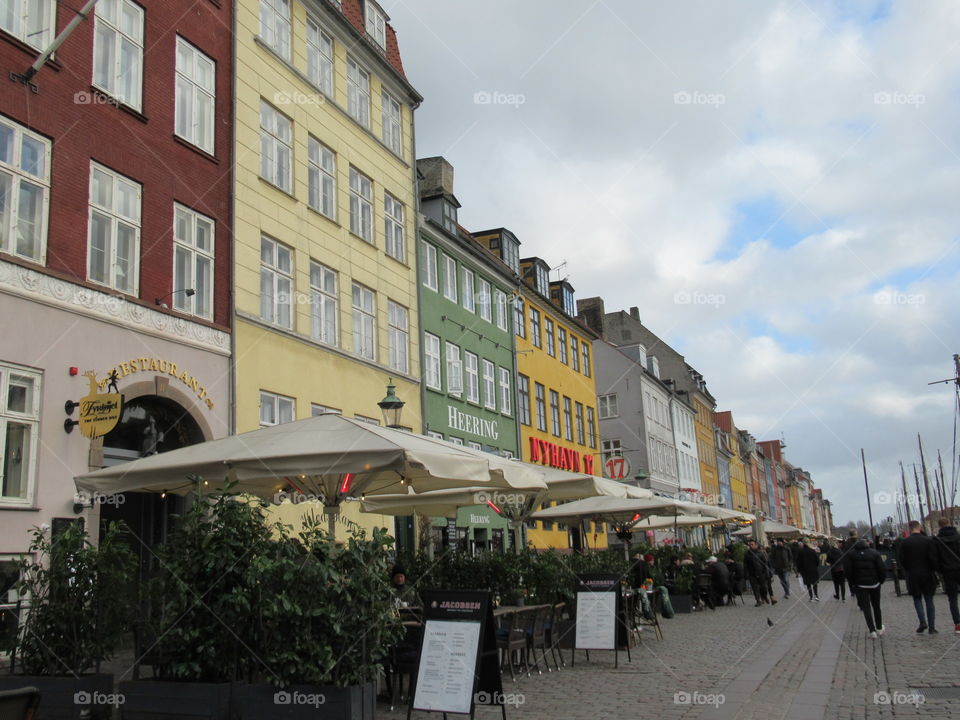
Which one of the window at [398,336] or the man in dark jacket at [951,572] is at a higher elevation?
the window at [398,336]

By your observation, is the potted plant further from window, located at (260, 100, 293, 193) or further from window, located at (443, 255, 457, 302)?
window, located at (443, 255, 457, 302)

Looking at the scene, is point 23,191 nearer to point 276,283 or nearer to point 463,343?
point 276,283

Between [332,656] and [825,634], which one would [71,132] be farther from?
[825,634]

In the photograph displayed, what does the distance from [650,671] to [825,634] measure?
20.3 feet

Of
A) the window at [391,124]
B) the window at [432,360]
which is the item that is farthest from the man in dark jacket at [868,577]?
the window at [391,124]

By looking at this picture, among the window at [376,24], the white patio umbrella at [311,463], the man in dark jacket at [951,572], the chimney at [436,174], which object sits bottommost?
the man in dark jacket at [951,572]

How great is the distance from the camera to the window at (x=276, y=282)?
63.6 feet

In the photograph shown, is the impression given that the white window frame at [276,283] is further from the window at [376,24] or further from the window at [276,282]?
the window at [376,24]

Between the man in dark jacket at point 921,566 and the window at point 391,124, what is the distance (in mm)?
17281

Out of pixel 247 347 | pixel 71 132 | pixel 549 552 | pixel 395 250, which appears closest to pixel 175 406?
pixel 247 347

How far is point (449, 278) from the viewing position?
3066 centimetres

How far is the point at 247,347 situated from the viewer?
18141 millimetres

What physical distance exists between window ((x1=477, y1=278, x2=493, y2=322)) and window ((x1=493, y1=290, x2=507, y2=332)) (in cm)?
55

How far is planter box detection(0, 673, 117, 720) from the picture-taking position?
798 cm
